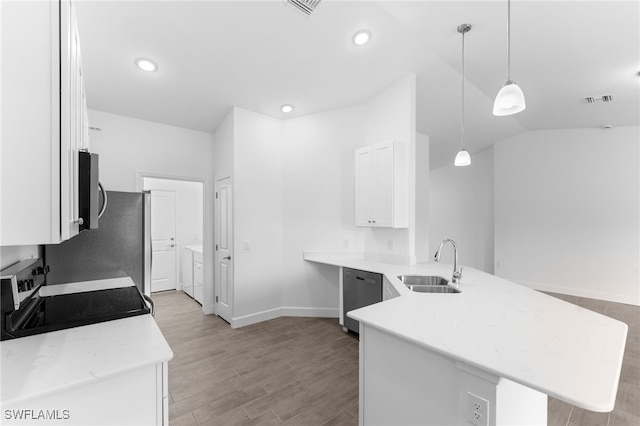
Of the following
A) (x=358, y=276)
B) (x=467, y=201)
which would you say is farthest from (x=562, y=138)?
(x=358, y=276)

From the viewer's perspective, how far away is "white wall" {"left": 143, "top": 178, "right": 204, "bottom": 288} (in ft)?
18.1

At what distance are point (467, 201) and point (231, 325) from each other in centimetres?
609

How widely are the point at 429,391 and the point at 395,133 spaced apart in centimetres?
273

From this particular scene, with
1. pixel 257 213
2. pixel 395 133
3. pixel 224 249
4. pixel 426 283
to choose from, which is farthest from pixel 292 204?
pixel 426 283

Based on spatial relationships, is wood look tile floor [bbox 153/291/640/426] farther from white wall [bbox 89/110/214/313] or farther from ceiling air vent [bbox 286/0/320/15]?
ceiling air vent [bbox 286/0/320/15]

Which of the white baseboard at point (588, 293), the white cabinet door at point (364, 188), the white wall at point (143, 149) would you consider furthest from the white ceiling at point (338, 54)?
the white baseboard at point (588, 293)

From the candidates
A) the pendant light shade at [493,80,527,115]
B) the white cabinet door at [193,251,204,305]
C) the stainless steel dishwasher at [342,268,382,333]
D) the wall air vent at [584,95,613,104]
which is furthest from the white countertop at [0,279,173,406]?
the wall air vent at [584,95,613,104]

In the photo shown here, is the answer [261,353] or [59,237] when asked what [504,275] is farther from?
[59,237]

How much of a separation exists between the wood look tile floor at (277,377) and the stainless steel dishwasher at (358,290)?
1.15 ft

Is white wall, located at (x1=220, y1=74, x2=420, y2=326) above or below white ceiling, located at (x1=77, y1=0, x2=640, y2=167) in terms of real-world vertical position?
below

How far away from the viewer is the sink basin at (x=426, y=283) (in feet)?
7.82

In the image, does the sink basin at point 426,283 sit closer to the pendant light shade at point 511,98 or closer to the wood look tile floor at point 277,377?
the wood look tile floor at point 277,377

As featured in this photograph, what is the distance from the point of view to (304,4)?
6.62 ft

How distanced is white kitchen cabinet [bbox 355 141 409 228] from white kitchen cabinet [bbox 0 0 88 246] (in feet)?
9.01
